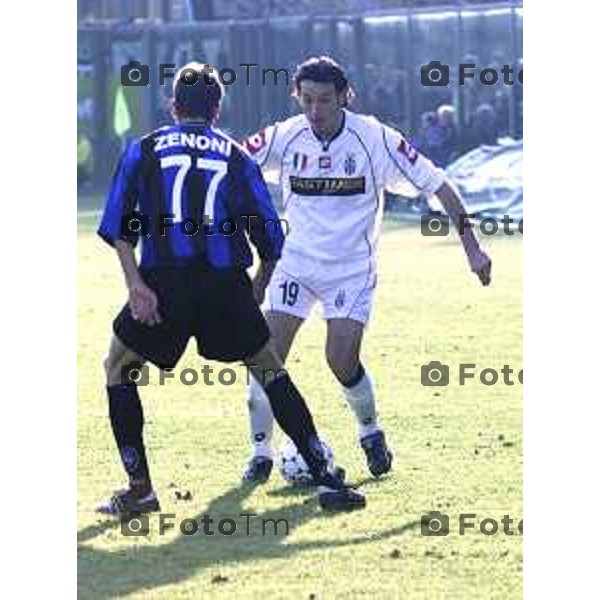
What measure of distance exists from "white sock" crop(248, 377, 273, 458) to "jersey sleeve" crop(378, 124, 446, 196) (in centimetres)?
123

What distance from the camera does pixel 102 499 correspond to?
9906 mm

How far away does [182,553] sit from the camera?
28.9 ft

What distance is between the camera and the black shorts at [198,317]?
30.8 feet

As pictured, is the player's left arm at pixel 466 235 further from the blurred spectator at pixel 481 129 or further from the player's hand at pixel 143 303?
the blurred spectator at pixel 481 129

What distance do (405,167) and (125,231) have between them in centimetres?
180

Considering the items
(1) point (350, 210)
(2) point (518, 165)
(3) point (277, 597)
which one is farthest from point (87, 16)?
(3) point (277, 597)

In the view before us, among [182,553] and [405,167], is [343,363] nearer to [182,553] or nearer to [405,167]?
[405,167]

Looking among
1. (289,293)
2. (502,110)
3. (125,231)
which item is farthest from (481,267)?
(502,110)

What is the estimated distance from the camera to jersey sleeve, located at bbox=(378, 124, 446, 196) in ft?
34.3

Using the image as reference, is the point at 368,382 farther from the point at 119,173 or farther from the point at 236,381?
the point at 236,381

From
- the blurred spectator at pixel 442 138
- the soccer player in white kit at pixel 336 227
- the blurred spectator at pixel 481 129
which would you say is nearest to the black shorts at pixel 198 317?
the soccer player in white kit at pixel 336 227

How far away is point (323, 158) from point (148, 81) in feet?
96.0

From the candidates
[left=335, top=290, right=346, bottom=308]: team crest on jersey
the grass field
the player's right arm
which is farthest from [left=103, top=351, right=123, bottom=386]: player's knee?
[left=335, top=290, right=346, bottom=308]: team crest on jersey

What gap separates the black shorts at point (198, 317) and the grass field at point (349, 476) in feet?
2.50
